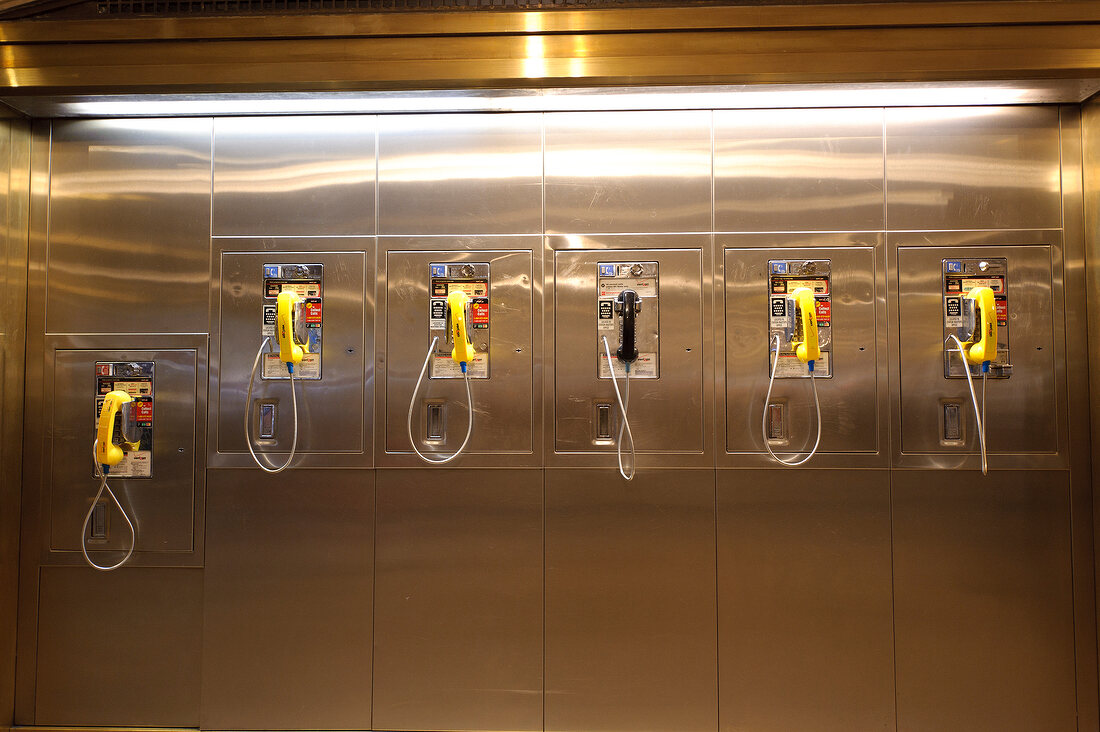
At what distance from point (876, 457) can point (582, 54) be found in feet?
6.46

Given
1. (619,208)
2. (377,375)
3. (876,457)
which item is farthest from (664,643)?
(619,208)

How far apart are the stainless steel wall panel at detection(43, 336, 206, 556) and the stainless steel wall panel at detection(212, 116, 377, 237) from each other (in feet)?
1.91

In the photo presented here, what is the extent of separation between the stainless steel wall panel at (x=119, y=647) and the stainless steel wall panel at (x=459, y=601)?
84 cm

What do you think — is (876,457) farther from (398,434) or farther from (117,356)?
(117,356)

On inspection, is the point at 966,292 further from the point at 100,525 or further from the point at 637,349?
the point at 100,525

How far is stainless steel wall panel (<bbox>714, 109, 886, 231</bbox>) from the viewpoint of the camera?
264 centimetres

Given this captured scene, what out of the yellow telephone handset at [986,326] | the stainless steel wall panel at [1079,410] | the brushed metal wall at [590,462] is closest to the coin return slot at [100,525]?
the brushed metal wall at [590,462]

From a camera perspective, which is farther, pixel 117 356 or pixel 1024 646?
pixel 117 356

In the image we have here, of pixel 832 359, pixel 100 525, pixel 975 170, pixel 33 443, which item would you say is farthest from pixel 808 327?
pixel 33 443

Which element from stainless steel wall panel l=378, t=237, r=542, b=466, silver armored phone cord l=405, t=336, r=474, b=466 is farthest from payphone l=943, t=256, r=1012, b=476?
silver armored phone cord l=405, t=336, r=474, b=466

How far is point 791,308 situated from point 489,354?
1260 mm

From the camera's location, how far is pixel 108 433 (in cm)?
259

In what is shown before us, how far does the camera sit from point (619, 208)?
8.77 ft

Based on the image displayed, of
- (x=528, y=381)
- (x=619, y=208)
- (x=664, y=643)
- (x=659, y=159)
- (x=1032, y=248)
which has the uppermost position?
(x=659, y=159)
